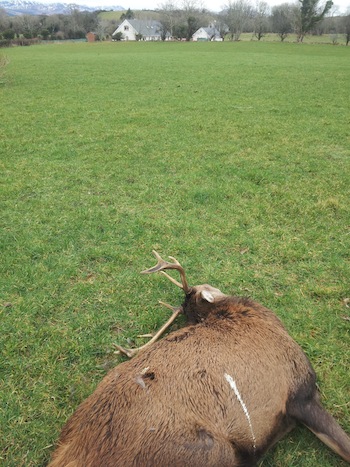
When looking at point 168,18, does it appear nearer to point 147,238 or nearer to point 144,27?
point 144,27

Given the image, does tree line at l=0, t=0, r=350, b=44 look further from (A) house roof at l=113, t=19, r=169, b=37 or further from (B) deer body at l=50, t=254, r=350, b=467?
(B) deer body at l=50, t=254, r=350, b=467

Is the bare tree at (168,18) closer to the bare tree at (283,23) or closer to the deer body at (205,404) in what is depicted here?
the bare tree at (283,23)

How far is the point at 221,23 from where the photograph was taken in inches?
3504

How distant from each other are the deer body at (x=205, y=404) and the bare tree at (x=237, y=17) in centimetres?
7880

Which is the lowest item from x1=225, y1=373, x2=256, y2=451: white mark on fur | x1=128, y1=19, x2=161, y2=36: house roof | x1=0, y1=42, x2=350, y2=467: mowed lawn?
x1=0, y1=42, x2=350, y2=467: mowed lawn

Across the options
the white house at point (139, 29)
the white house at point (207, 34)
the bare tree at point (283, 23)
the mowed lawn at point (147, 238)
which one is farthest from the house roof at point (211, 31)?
the mowed lawn at point (147, 238)

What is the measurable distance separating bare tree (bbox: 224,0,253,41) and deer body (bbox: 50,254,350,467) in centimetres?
7880

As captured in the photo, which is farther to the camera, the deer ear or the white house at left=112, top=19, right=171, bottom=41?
the white house at left=112, top=19, right=171, bottom=41

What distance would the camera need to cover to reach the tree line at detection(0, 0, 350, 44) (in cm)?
6069

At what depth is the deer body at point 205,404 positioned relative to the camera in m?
2.20

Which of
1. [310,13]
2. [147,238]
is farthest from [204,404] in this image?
[310,13]

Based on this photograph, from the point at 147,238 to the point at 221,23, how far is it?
3831 inches

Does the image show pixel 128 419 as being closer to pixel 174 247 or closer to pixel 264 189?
pixel 174 247

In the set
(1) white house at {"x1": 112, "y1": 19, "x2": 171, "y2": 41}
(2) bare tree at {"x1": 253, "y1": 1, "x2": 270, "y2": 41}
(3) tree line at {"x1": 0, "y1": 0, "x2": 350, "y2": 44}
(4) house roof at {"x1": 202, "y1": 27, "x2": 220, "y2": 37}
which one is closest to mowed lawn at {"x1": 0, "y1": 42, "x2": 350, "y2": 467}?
(3) tree line at {"x1": 0, "y1": 0, "x2": 350, "y2": 44}
